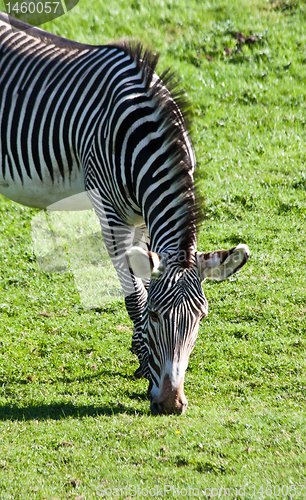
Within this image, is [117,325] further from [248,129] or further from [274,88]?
[274,88]

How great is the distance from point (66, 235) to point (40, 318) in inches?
117


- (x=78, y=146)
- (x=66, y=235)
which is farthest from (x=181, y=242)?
(x=66, y=235)

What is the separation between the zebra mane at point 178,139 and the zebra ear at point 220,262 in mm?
120

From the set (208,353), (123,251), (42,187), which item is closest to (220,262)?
(123,251)

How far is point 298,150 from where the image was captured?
43.9 ft

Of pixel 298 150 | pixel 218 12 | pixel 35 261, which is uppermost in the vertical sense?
pixel 218 12

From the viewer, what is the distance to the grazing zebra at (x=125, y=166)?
4516mm

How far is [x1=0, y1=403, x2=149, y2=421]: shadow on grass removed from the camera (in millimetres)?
5684

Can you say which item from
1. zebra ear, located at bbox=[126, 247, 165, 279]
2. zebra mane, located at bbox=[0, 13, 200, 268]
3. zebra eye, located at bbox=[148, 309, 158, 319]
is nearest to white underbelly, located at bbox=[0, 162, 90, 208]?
zebra mane, located at bbox=[0, 13, 200, 268]

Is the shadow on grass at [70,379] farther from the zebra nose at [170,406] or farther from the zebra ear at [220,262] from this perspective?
the zebra ear at [220,262]

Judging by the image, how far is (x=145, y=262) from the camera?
4.46 metres

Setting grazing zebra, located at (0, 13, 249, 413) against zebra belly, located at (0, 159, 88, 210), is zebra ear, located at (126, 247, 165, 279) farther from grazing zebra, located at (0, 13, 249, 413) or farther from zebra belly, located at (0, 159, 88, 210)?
zebra belly, located at (0, 159, 88, 210)

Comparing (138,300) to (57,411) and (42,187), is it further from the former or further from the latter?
(42,187)

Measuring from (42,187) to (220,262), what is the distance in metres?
3.28
